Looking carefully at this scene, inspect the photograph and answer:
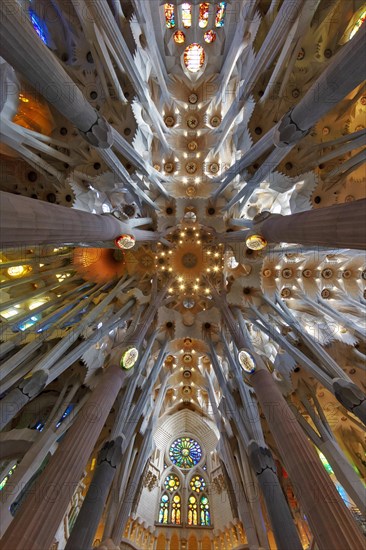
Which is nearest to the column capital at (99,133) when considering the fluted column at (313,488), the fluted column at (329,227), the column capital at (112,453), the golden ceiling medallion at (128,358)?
the fluted column at (329,227)

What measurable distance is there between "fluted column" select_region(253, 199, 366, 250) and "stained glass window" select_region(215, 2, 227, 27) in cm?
1319

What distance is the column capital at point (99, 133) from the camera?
311 inches

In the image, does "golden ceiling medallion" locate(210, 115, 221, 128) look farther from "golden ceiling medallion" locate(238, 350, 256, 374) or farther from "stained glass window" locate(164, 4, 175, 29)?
"golden ceiling medallion" locate(238, 350, 256, 374)

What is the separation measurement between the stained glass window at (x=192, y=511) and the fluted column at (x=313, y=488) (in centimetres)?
1348

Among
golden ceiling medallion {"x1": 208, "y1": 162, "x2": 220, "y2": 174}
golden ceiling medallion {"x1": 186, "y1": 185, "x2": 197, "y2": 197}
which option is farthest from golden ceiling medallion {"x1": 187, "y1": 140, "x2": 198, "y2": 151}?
golden ceiling medallion {"x1": 186, "y1": 185, "x2": 197, "y2": 197}

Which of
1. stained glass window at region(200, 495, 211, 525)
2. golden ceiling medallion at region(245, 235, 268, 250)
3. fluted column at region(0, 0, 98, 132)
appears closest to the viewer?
fluted column at region(0, 0, 98, 132)

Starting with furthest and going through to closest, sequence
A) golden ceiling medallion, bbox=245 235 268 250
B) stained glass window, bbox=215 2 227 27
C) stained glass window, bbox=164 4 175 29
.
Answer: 1. stained glass window, bbox=164 4 175 29
2. stained glass window, bbox=215 2 227 27
3. golden ceiling medallion, bbox=245 235 268 250

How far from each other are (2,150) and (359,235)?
1435 centimetres

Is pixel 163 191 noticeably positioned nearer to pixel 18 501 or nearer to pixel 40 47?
pixel 40 47

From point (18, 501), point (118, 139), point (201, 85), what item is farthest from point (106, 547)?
point (201, 85)

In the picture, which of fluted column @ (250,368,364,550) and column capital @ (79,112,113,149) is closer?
fluted column @ (250,368,364,550)

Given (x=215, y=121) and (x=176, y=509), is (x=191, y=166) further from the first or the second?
(x=176, y=509)

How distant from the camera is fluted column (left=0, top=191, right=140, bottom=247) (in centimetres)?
493

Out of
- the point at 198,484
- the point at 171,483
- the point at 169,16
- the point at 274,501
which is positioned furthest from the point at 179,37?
the point at 198,484
